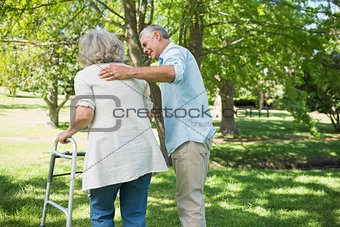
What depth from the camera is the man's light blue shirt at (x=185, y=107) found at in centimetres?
235

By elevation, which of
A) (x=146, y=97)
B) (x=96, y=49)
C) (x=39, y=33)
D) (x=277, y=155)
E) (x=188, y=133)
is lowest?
(x=277, y=155)

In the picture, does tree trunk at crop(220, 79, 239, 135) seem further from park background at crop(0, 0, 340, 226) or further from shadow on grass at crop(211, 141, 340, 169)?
shadow on grass at crop(211, 141, 340, 169)

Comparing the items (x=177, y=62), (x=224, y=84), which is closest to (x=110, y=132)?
(x=177, y=62)

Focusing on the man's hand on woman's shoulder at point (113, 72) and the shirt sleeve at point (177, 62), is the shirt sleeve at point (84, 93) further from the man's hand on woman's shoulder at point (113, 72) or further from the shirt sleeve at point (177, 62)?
the shirt sleeve at point (177, 62)

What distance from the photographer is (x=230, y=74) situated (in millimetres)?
10758

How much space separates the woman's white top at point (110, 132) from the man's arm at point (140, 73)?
0.05 meters

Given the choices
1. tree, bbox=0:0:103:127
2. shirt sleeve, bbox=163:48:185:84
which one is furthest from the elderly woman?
tree, bbox=0:0:103:127

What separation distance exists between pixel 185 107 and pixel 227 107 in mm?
12885

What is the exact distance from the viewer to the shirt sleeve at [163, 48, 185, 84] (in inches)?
82.2

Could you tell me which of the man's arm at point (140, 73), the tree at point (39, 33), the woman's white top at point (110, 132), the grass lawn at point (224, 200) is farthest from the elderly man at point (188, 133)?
the tree at point (39, 33)

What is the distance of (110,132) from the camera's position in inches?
78.1

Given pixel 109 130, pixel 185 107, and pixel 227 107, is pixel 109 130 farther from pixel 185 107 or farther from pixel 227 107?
pixel 227 107

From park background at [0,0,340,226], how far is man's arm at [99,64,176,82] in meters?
2.08

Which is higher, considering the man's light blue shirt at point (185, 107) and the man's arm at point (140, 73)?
the man's arm at point (140, 73)
